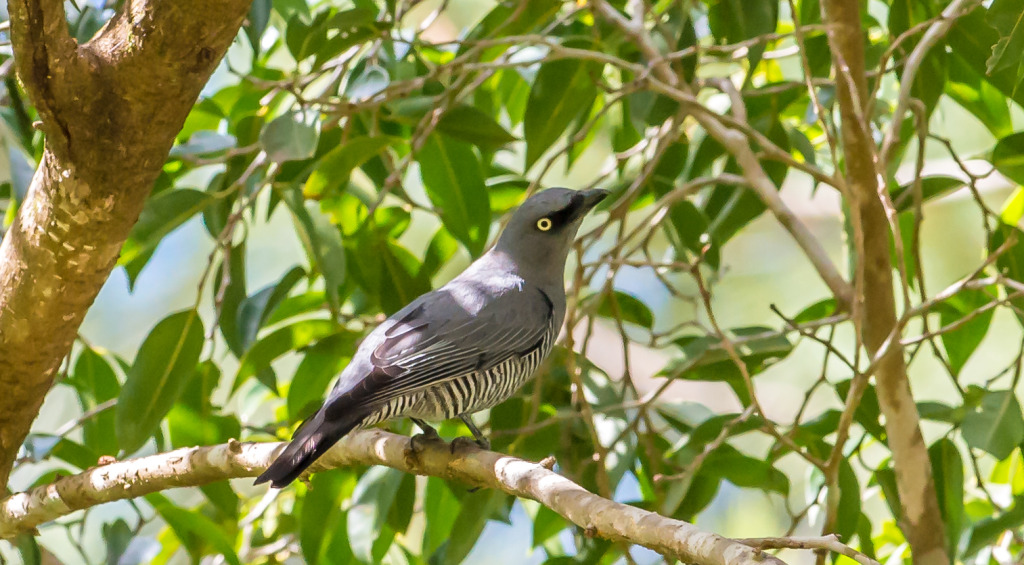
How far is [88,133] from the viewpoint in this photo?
7.90 ft

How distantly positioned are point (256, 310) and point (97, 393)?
2.89 feet

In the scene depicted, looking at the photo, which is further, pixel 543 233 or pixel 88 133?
pixel 543 233

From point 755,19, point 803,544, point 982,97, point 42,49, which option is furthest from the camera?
point 982,97

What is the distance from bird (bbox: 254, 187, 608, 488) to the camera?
8.89 ft

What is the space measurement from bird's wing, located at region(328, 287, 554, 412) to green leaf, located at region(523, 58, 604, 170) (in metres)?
0.55

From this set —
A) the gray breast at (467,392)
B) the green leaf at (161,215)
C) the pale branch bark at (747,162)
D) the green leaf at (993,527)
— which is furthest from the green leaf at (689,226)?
the green leaf at (161,215)

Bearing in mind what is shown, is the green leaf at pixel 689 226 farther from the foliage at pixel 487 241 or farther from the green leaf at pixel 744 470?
the green leaf at pixel 744 470

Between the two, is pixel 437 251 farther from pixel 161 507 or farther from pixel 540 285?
pixel 161 507

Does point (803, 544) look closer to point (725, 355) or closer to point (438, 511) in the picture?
point (725, 355)

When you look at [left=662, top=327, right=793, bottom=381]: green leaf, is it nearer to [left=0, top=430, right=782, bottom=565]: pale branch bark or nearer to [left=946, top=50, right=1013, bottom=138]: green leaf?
[left=0, top=430, right=782, bottom=565]: pale branch bark

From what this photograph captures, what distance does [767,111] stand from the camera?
3797 mm

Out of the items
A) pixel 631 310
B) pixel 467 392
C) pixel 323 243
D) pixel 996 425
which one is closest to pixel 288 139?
pixel 323 243

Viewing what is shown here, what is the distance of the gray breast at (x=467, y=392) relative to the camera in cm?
305

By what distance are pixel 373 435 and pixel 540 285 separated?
0.96 metres
